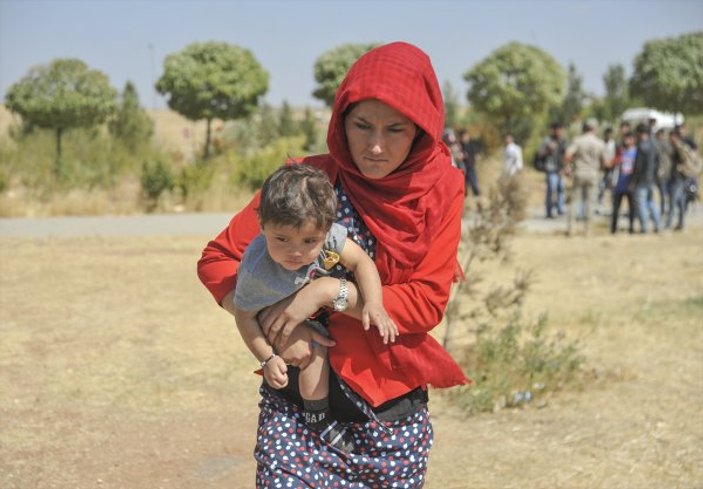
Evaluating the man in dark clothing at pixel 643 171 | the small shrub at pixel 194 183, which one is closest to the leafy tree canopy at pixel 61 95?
the small shrub at pixel 194 183

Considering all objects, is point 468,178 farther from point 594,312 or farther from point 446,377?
point 446,377

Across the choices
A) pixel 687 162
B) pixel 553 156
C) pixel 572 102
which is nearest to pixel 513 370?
pixel 687 162

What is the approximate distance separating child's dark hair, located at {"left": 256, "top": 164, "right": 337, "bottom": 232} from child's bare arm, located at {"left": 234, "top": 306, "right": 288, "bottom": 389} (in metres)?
0.28

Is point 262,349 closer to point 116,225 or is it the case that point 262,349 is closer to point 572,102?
point 116,225

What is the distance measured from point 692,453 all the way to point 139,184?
14.7 m

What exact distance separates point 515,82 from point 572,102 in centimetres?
1259

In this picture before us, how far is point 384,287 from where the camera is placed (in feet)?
7.46

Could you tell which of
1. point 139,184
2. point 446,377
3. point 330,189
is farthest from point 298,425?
point 139,184

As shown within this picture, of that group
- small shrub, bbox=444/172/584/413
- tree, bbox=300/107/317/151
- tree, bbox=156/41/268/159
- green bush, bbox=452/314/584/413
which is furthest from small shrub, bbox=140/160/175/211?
green bush, bbox=452/314/584/413

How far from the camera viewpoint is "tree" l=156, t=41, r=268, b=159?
72.1 feet

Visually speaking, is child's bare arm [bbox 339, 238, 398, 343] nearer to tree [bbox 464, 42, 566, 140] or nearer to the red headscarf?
the red headscarf

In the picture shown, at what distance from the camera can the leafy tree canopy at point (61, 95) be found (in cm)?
1709

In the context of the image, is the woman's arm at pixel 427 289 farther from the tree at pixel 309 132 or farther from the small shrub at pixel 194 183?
the tree at pixel 309 132

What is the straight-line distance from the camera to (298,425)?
233cm
